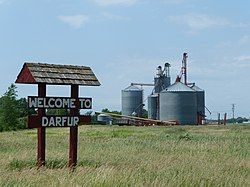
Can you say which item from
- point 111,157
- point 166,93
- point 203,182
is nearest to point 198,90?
point 166,93

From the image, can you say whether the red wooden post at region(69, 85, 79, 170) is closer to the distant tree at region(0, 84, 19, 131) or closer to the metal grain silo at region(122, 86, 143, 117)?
the distant tree at region(0, 84, 19, 131)

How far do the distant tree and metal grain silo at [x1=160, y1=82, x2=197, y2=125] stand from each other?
24.4 metres

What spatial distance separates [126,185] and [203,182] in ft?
4.82

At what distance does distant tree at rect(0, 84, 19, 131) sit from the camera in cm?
7025

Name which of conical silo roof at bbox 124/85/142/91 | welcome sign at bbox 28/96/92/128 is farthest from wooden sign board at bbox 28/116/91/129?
conical silo roof at bbox 124/85/142/91

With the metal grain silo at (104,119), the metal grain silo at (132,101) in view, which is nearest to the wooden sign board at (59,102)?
the metal grain silo at (104,119)

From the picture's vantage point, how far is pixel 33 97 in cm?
1441

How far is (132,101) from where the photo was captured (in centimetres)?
10081

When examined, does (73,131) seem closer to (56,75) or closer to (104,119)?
(56,75)

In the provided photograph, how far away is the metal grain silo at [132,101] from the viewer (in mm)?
100750

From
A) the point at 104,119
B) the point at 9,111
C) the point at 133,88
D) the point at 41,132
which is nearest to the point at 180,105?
the point at 104,119

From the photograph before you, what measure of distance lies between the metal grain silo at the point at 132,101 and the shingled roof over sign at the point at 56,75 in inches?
3315

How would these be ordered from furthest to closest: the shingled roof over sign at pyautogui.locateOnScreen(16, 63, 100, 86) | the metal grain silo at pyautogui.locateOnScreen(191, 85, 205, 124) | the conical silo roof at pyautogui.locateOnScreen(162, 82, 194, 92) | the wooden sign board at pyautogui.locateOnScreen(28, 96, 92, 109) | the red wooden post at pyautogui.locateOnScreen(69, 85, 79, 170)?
the metal grain silo at pyautogui.locateOnScreen(191, 85, 205, 124) → the conical silo roof at pyautogui.locateOnScreen(162, 82, 194, 92) → the red wooden post at pyautogui.locateOnScreen(69, 85, 79, 170) → the shingled roof over sign at pyautogui.locateOnScreen(16, 63, 100, 86) → the wooden sign board at pyautogui.locateOnScreen(28, 96, 92, 109)

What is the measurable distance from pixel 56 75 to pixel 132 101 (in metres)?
85.7
